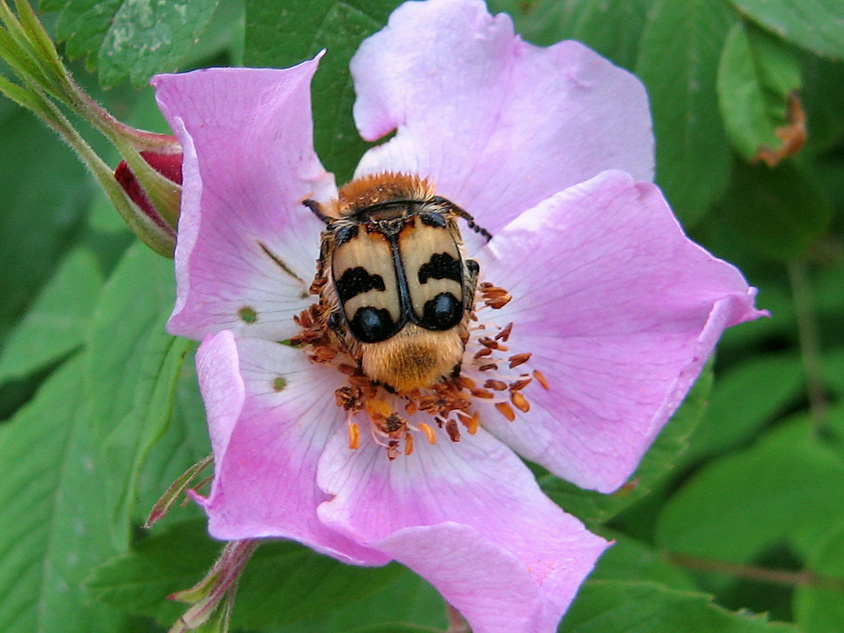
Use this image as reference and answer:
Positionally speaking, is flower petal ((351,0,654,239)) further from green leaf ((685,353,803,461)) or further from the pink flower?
green leaf ((685,353,803,461))

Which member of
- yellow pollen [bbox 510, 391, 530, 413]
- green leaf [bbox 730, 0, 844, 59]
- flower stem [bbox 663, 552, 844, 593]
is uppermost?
green leaf [bbox 730, 0, 844, 59]

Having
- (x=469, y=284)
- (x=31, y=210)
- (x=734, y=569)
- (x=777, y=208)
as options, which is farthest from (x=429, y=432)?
(x=31, y=210)

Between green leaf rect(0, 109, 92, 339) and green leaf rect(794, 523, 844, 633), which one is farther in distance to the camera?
green leaf rect(0, 109, 92, 339)

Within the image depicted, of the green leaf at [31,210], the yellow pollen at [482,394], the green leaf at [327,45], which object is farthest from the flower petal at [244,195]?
the green leaf at [31,210]

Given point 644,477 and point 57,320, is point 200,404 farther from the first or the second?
point 644,477

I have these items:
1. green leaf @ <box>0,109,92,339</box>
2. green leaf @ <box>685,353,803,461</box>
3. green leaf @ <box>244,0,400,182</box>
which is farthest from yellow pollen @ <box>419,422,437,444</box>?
green leaf @ <box>0,109,92,339</box>

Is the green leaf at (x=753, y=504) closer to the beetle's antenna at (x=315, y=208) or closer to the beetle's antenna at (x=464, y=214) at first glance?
the beetle's antenna at (x=464, y=214)
